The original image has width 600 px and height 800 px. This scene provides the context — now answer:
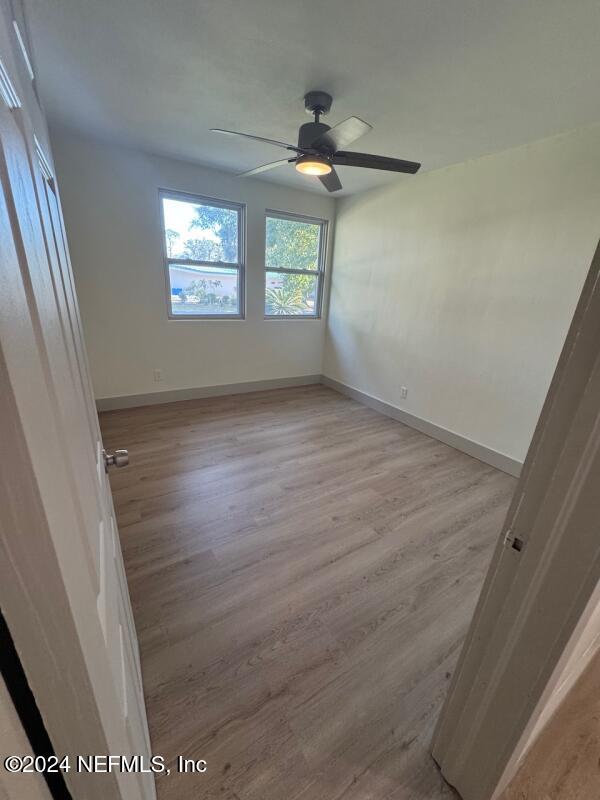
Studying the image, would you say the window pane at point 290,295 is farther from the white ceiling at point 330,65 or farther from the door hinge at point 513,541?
the door hinge at point 513,541

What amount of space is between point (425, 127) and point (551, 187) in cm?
98

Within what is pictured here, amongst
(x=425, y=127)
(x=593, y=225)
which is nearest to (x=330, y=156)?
(x=425, y=127)

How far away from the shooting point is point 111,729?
0.42 metres

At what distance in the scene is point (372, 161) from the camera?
75.9 inches

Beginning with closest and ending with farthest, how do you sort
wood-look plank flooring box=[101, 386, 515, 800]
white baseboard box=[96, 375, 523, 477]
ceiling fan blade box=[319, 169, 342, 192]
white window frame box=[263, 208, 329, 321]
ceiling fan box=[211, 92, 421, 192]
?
1. wood-look plank flooring box=[101, 386, 515, 800]
2. ceiling fan box=[211, 92, 421, 192]
3. ceiling fan blade box=[319, 169, 342, 192]
4. white baseboard box=[96, 375, 523, 477]
5. white window frame box=[263, 208, 329, 321]

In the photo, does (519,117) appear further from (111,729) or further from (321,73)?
(111,729)

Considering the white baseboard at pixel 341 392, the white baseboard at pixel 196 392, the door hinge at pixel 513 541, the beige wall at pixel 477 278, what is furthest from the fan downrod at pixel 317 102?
the white baseboard at pixel 196 392

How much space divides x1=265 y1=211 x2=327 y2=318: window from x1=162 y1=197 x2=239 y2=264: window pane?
0.44 m

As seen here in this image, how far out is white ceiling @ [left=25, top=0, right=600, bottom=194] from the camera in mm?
1352

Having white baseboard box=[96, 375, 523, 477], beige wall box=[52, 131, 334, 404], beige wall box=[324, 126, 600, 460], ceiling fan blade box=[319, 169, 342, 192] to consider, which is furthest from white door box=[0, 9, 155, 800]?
beige wall box=[52, 131, 334, 404]

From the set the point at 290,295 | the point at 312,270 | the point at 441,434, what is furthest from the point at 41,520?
the point at 312,270

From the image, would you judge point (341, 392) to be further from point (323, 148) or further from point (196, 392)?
point (323, 148)

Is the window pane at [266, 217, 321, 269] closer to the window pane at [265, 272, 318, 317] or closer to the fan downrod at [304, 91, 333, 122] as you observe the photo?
the window pane at [265, 272, 318, 317]

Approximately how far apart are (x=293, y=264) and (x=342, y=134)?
2.41 m
